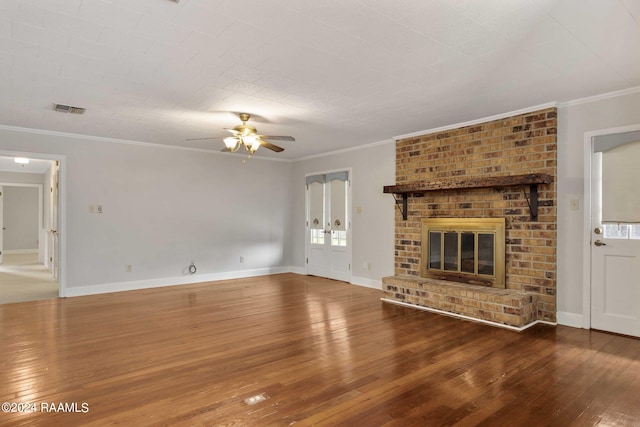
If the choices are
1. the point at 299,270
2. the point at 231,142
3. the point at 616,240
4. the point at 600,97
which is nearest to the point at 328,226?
the point at 299,270

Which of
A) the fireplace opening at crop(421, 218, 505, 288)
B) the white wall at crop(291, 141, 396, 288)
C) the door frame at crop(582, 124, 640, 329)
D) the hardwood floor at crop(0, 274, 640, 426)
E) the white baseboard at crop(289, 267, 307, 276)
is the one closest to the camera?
the hardwood floor at crop(0, 274, 640, 426)

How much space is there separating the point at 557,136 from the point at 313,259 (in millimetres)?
4824

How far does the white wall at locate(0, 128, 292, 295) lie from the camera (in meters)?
5.82

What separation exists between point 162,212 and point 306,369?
469cm

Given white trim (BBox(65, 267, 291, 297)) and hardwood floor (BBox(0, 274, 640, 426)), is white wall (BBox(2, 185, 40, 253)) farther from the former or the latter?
hardwood floor (BBox(0, 274, 640, 426))

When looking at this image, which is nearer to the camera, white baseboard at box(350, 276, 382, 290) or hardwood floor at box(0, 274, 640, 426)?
hardwood floor at box(0, 274, 640, 426)

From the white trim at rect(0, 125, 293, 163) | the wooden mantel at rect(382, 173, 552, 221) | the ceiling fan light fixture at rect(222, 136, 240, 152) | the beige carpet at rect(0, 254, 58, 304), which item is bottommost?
the beige carpet at rect(0, 254, 58, 304)

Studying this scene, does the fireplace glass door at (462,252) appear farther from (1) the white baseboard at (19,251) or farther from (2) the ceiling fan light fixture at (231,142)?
(1) the white baseboard at (19,251)

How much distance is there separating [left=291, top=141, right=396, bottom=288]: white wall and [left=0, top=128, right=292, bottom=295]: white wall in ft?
6.09

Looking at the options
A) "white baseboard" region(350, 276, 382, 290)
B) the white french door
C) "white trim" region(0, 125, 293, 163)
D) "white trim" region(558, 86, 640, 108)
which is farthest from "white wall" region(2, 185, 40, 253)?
"white trim" region(558, 86, 640, 108)

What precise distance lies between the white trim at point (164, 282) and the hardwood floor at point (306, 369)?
97 cm

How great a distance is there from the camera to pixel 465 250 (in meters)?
5.01

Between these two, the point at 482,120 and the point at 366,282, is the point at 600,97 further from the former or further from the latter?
the point at 366,282

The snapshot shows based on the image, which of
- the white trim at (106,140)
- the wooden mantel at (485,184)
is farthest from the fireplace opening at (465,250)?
the white trim at (106,140)
